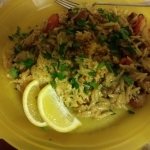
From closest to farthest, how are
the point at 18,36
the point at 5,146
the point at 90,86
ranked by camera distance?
the point at 5,146 → the point at 90,86 → the point at 18,36

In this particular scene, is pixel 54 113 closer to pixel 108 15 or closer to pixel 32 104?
pixel 32 104

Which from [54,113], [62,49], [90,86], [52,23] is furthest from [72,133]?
[52,23]

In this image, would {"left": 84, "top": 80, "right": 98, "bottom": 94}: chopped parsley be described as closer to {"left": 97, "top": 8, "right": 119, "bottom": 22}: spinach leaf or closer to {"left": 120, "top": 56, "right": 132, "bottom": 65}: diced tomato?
{"left": 120, "top": 56, "right": 132, "bottom": 65}: diced tomato

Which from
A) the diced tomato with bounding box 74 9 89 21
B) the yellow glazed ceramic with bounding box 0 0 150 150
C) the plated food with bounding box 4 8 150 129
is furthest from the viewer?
the diced tomato with bounding box 74 9 89 21

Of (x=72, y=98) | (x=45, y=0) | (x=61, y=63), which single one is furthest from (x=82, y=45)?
(x=45, y=0)

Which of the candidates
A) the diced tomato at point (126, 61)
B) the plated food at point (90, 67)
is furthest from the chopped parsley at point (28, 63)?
the diced tomato at point (126, 61)

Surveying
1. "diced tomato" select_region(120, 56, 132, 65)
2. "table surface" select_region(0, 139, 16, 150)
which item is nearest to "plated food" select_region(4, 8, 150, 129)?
"diced tomato" select_region(120, 56, 132, 65)
